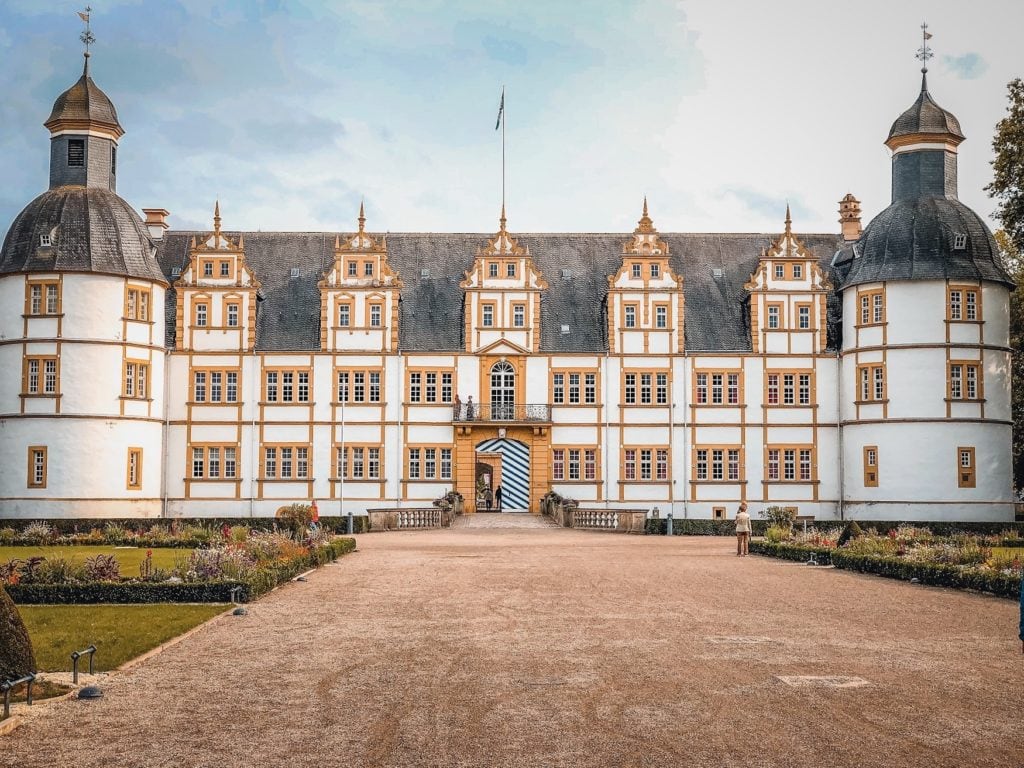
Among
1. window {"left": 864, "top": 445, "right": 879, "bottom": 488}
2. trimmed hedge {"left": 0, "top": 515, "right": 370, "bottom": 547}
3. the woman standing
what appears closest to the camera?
the woman standing

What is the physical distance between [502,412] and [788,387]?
1236cm

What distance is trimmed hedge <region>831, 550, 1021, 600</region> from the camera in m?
21.7

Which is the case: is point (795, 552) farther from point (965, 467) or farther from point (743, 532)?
point (965, 467)

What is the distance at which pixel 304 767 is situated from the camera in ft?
31.5

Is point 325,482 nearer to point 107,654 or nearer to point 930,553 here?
point 930,553

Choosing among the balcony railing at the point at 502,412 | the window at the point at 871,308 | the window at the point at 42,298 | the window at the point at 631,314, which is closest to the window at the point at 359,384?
the balcony railing at the point at 502,412

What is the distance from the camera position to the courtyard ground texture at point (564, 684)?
10148 mm

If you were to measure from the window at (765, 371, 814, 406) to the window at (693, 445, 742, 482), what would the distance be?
2740 mm

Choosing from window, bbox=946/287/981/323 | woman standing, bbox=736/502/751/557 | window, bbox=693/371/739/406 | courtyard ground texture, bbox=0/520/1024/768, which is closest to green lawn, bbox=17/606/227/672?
courtyard ground texture, bbox=0/520/1024/768

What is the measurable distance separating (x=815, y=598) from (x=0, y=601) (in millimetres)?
14098

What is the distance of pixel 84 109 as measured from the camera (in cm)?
4959

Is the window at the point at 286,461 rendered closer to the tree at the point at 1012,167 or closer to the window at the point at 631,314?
the window at the point at 631,314

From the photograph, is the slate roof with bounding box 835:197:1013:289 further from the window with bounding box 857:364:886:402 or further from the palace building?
the window with bounding box 857:364:886:402

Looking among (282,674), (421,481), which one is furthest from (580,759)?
(421,481)
